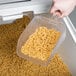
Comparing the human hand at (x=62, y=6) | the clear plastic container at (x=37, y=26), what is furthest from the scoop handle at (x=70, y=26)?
the human hand at (x=62, y=6)

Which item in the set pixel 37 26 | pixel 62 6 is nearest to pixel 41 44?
pixel 37 26

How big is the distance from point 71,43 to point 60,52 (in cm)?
16

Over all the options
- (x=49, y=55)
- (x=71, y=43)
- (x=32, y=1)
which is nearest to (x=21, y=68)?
(x=49, y=55)

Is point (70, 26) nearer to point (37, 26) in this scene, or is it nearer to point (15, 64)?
point (37, 26)

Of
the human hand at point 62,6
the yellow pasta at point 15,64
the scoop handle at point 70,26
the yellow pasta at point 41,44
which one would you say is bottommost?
the yellow pasta at point 15,64

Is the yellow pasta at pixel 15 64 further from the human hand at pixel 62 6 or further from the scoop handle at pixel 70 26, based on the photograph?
the human hand at pixel 62 6

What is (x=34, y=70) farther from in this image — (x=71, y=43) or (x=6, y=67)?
(x=71, y=43)

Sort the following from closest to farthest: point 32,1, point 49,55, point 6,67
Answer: point 32,1 → point 49,55 → point 6,67

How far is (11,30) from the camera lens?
1429 mm

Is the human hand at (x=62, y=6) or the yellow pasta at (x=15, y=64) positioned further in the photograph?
the yellow pasta at (x=15, y=64)

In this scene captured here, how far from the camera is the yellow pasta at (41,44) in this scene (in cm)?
117

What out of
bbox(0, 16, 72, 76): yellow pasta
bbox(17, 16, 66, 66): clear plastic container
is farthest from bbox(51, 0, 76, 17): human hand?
bbox(0, 16, 72, 76): yellow pasta

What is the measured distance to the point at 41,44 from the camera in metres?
1.18

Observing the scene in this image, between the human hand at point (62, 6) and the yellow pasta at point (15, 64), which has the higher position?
the human hand at point (62, 6)
